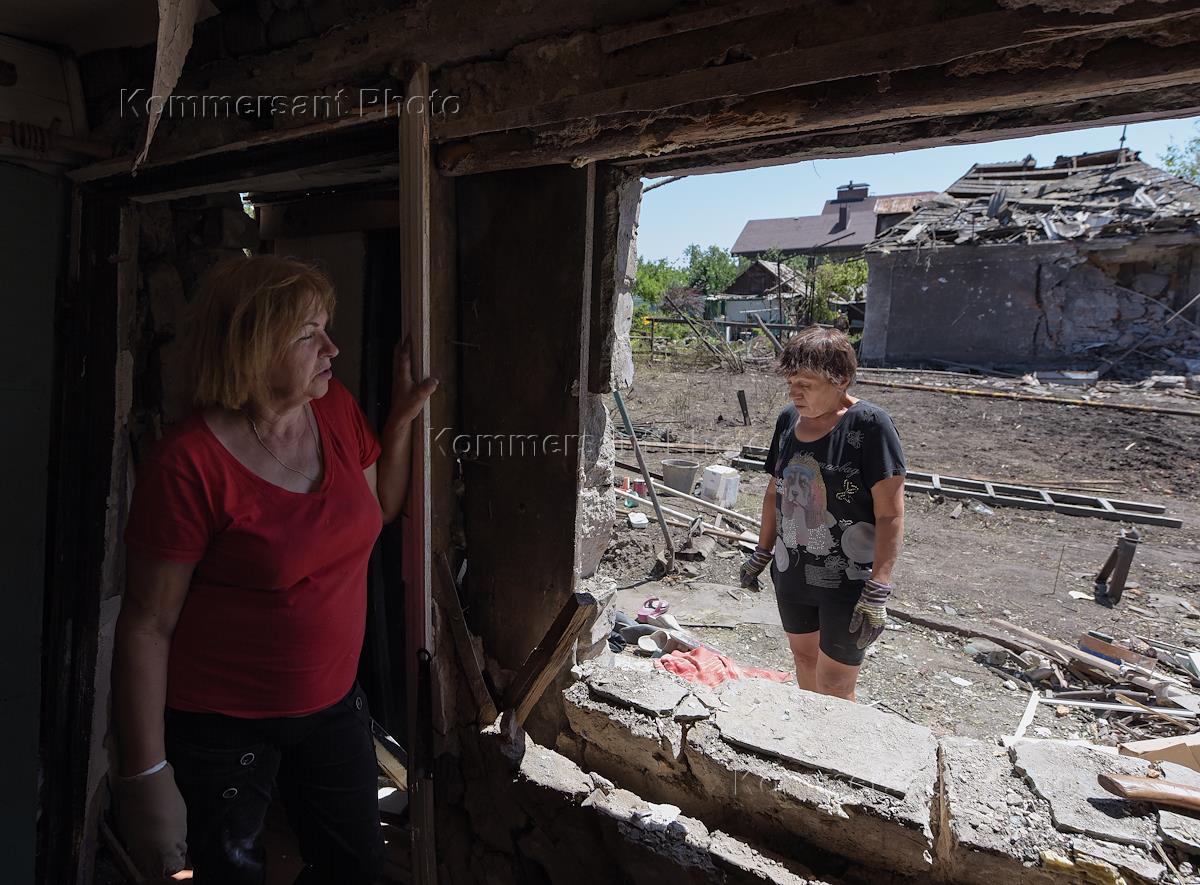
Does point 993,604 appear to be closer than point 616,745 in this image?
No

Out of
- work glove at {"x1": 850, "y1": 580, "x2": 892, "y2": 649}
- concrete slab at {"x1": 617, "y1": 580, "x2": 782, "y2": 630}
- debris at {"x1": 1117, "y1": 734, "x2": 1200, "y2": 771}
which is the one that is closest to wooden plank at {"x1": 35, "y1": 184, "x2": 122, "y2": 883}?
work glove at {"x1": 850, "y1": 580, "x2": 892, "y2": 649}

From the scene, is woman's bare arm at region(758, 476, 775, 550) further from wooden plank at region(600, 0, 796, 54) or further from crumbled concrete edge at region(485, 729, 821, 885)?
wooden plank at region(600, 0, 796, 54)

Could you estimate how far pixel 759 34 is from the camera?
1.58 metres

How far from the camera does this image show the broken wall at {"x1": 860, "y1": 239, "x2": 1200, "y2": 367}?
15617 mm

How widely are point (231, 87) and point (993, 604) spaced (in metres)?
6.24

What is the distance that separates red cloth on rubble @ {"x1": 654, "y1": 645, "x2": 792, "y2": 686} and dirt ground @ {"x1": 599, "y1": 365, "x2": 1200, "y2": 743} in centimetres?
79

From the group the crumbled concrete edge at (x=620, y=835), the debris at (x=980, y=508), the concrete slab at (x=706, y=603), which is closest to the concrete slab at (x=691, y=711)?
the crumbled concrete edge at (x=620, y=835)

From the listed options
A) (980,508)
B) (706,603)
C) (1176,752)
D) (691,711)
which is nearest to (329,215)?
(691,711)

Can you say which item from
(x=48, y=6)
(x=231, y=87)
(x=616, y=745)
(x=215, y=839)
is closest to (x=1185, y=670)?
(x=616, y=745)

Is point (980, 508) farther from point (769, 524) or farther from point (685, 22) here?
point (685, 22)

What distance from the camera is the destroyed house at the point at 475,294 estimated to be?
162 centimetres

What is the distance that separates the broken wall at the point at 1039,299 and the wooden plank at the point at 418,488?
58.4 feet

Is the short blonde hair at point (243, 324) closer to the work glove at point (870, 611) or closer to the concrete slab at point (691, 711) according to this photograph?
the concrete slab at point (691, 711)

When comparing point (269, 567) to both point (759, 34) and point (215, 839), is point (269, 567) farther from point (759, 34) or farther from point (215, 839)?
point (759, 34)
